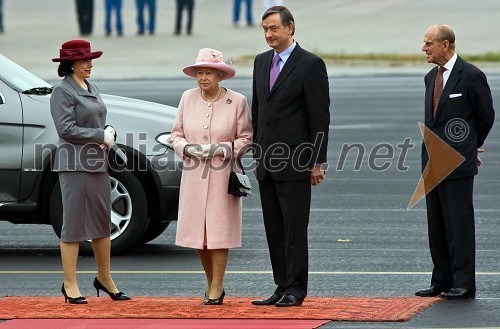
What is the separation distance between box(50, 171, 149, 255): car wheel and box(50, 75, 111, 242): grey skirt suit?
6.85 feet

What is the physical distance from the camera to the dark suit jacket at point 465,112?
9492 millimetres

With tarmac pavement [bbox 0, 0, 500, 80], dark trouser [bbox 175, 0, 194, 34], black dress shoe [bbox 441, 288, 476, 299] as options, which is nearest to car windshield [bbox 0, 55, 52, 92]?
black dress shoe [bbox 441, 288, 476, 299]

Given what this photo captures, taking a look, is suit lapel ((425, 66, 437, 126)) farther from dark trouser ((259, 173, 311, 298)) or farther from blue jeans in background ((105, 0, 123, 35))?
blue jeans in background ((105, 0, 123, 35))

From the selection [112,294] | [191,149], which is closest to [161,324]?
[112,294]

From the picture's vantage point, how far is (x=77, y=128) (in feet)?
30.7

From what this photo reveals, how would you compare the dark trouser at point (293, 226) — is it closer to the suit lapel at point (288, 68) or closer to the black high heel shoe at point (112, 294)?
the suit lapel at point (288, 68)

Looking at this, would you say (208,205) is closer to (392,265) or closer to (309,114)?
(309,114)

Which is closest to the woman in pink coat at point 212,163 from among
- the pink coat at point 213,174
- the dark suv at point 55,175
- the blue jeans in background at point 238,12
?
the pink coat at point 213,174

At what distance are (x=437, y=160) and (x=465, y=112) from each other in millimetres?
362

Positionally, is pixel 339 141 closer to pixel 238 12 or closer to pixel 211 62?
pixel 211 62

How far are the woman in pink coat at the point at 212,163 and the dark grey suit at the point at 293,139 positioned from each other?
176 millimetres

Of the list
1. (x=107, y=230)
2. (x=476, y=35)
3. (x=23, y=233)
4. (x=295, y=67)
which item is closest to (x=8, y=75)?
(x=23, y=233)

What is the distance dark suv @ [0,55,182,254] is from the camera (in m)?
11.6

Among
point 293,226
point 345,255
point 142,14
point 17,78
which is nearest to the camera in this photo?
point 293,226
